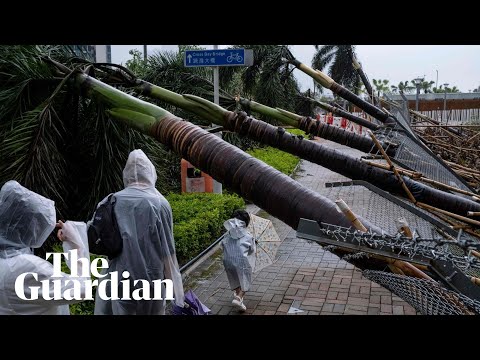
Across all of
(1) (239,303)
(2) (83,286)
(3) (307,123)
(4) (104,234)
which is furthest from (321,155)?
(1) (239,303)

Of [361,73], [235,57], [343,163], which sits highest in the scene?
[235,57]

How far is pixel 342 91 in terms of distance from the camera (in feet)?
13.5

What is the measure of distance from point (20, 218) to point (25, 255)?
0.19 metres

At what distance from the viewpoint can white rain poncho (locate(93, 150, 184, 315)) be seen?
9.30ft

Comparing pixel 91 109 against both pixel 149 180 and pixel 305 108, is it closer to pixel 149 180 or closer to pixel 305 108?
pixel 149 180

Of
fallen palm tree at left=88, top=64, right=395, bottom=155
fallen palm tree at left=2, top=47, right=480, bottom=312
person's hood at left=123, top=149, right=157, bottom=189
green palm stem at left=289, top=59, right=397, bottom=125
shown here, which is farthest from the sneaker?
fallen palm tree at left=2, top=47, right=480, bottom=312

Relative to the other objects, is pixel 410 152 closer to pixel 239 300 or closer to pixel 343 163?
pixel 343 163

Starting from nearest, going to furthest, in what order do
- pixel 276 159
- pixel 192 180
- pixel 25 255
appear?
pixel 25 255
pixel 192 180
pixel 276 159

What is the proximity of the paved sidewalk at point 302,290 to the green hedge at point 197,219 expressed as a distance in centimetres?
28

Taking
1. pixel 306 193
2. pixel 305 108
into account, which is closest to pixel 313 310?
pixel 306 193

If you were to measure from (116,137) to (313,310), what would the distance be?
2.82m

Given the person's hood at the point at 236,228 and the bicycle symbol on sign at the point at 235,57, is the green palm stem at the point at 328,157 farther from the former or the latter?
the bicycle symbol on sign at the point at 235,57

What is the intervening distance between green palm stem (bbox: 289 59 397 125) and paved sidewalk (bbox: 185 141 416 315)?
1456 mm

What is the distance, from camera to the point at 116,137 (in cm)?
497
